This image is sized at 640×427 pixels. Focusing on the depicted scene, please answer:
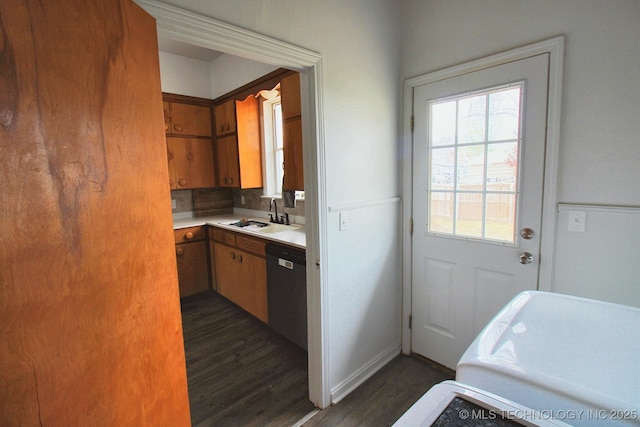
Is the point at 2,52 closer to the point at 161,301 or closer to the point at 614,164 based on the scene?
the point at 161,301

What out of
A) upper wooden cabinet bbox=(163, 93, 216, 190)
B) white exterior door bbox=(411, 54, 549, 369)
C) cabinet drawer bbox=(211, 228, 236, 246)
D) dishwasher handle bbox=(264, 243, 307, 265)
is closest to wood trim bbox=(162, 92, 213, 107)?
upper wooden cabinet bbox=(163, 93, 216, 190)

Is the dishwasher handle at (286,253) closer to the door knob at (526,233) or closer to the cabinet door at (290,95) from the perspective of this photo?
the cabinet door at (290,95)

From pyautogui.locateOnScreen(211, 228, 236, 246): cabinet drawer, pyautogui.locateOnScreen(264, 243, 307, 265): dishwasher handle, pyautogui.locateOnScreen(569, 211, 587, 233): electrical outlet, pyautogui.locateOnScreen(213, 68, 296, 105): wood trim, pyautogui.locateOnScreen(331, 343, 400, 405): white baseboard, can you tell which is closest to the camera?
pyautogui.locateOnScreen(569, 211, 587, 233): electrical outlet

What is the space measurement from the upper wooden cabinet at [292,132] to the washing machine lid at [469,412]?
1.93m

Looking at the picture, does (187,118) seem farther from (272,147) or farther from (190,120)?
(272,147)

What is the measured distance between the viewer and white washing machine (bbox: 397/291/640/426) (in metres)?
0.69

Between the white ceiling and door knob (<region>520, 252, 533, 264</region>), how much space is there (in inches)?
137

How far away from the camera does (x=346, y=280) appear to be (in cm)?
197

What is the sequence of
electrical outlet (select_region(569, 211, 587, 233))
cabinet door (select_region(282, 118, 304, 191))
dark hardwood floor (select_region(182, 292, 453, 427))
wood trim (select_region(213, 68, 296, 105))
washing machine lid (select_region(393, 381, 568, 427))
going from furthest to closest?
wood trim (select_region(213, 68, 296, 105)) → cabinet door (select_region(282, 118, 304, 191)) → dark hardwood floor (select_region(182, 292, 453, 427)) → electrical outlet (select_region(569, 211, 587, 233)) → washing machine lid (select_region(393, 381, 568, 427))

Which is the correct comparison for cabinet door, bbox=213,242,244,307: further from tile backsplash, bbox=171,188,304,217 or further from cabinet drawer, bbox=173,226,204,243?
tile backsplash, bbox=171,188,304,217

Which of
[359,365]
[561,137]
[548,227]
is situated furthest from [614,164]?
[359,365]

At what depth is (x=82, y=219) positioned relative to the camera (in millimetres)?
868

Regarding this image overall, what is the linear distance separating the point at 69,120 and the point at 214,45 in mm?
697

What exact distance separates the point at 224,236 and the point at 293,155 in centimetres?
125
